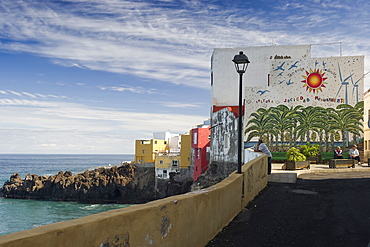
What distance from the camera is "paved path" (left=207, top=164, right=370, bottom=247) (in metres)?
7.07

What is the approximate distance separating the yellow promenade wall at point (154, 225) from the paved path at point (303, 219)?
1.68 ft

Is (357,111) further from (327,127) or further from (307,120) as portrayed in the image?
(307,120)

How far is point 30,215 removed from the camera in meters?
48.6

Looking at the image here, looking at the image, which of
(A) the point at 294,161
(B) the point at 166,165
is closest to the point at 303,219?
(A) the point at 294,161

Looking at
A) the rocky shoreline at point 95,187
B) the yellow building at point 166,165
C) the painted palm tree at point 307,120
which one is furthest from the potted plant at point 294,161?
the rocky shoreline at point 95,187

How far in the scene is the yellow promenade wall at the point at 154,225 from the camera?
337 centimetres

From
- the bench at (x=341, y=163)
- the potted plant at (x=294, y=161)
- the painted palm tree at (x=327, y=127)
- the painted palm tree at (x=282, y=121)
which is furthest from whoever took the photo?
the painted palm tree at (x=282, y=121)

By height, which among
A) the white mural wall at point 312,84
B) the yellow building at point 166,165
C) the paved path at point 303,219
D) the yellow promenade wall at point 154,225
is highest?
the white mural wall at point 312,84

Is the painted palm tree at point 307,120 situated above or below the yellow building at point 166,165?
above

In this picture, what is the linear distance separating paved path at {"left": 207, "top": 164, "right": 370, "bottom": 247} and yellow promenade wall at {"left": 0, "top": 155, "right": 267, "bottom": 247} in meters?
0.51

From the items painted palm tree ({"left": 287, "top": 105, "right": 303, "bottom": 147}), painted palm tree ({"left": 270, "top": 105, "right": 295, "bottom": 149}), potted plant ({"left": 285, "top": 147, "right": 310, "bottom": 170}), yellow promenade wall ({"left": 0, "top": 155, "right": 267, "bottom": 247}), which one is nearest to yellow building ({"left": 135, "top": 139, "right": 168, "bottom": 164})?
painted palm tree ({"left": 270, "top": 105, "right": 295, "bottom": 149})

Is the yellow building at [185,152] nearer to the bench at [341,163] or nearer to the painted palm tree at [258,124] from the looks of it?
the painted palm tree at [258,124]

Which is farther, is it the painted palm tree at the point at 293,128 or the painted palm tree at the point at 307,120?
the painted palm tree at the point at 293,128

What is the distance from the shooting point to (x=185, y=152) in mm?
55156
